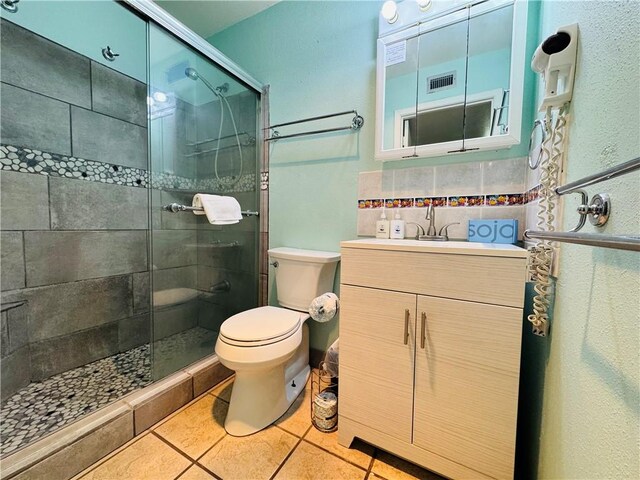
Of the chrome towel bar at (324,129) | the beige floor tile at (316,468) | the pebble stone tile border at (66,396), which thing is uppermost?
the chrome towel bar at (324,129)

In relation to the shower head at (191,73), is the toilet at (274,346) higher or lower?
lower

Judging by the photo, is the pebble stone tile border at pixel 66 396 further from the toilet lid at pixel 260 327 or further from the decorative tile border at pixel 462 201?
the decorative tile border at pixel 462 201

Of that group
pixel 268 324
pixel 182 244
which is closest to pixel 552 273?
pixel 268 324

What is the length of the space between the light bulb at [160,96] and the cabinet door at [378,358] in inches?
58.3

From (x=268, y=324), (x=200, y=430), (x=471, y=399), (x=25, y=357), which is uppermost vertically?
(x=268, y=324)

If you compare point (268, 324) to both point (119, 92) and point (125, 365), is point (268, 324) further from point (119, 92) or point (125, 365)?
point (119, 92)

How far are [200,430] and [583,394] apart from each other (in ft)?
4.41

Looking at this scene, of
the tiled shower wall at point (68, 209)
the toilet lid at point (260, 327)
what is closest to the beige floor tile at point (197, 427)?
the toilet lid at point (260, 327)

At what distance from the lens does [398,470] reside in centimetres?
97

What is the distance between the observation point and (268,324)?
1.18m

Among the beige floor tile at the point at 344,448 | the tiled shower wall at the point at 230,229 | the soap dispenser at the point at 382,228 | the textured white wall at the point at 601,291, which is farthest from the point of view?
the tiled shower wall at the point at 230,229

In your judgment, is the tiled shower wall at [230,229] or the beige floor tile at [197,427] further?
the tiled shower wall at [230,229]

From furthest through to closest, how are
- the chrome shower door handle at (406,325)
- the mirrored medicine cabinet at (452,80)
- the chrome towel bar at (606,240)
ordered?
the mirrored medicine cabinet at (452,80) < the chrome shower door handle at (406,325) < the chrome towel bar at (606,240)

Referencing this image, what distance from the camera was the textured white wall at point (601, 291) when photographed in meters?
0.42
